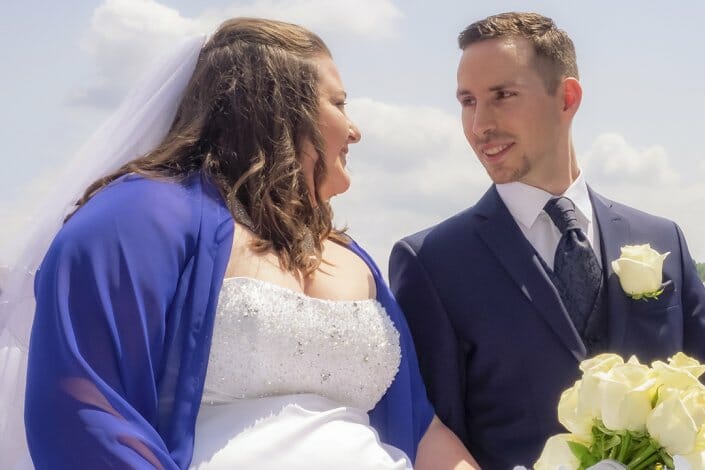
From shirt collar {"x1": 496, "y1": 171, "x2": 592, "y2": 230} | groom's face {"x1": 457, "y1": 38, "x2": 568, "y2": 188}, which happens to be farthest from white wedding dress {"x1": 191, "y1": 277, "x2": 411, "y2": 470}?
groom's face {"x1": 457, "y1": 38, "x2": 568, "y2": 188}

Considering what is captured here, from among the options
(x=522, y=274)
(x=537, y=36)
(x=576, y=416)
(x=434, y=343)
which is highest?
(x=537, y=36)

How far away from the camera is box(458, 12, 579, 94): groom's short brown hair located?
5.36 meters

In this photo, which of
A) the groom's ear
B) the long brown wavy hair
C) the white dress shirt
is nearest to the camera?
the long brown wavy hair

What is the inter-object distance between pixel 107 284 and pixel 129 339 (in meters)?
0.20

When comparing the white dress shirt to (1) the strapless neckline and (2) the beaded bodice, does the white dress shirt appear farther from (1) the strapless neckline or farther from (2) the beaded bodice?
(1) the strapless neckline

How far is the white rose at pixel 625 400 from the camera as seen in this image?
10.6ft

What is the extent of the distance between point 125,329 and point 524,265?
211cm

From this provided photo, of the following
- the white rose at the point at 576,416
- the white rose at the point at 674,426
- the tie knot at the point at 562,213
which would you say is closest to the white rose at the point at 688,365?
the white rose at the point at 674,426

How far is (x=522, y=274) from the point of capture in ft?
16.3

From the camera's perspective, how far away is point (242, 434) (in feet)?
12.6

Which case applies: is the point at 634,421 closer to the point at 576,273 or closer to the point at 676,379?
the point at 676,379

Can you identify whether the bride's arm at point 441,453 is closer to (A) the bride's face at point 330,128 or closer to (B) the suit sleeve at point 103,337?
(A) the bride's face at point 330,128

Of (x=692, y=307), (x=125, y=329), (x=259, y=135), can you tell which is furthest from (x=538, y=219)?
(x=125, y=329)

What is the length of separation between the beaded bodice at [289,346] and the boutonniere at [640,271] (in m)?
1.31
